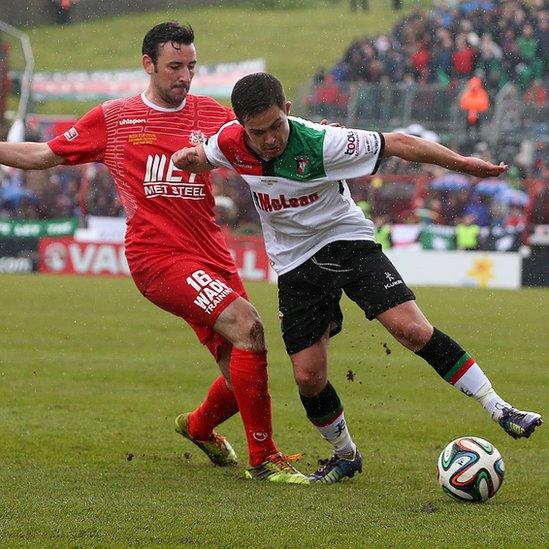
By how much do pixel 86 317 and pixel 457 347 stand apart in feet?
33.5

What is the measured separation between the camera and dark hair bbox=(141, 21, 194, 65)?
6734 mm

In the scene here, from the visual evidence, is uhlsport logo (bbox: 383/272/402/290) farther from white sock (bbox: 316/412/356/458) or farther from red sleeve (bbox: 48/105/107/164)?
red sleeve (bbox: 48/105/107/164)

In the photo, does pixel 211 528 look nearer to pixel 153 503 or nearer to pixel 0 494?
pixel 153 503

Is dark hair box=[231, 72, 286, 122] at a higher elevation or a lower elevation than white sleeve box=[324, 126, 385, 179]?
higher

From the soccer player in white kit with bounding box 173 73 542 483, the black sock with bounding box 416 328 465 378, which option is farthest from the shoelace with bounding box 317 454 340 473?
the black sock with bounding box 416 328 465 378

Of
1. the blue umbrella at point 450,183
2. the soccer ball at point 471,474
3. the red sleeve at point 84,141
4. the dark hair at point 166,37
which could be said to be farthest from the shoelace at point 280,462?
the blue umbrella at point 450,183

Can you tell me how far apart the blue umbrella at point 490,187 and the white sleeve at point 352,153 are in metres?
18.3

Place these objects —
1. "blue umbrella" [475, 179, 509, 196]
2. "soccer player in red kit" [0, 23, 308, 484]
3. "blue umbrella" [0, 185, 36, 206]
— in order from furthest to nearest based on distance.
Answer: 1. "blue umbrella" [0, 185, 36, 206]
2. "blue umbrella" [475, 179, 509, 196]
3. "soccer player in red kit" [0, 23, 308, 484]

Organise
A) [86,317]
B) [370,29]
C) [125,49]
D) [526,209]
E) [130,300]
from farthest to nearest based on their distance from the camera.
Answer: [125,49], [370,29], [526,209], [130,300], [86,317]

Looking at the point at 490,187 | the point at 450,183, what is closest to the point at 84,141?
the point at 490,187

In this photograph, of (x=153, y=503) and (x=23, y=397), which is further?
(x=23, y=397)

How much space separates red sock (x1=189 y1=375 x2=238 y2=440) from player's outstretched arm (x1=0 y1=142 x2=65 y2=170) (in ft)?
5.26

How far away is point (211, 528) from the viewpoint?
5.00 metres

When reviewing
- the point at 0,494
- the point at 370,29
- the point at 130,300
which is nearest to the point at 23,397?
the point at 0,494
